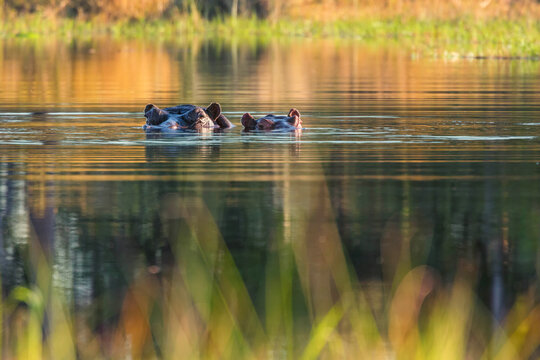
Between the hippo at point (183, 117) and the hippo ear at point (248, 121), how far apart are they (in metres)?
0.31

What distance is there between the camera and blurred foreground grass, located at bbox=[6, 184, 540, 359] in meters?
5.45

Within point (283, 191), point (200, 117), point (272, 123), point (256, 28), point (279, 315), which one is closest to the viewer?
point (279, 315)

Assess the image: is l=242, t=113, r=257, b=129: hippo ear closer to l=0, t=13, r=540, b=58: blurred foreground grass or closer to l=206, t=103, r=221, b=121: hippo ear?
l=206, t=103, r=221, b=121: hippo ear

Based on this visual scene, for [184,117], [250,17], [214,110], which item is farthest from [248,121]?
[250,17]

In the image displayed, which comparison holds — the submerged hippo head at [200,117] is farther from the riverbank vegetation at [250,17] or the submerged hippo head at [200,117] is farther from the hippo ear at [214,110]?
the riverbank vegetation at [250,17]

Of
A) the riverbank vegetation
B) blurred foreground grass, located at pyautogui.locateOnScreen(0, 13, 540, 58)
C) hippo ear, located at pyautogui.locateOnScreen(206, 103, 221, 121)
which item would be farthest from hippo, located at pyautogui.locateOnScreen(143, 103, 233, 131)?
the riverbank vegetation

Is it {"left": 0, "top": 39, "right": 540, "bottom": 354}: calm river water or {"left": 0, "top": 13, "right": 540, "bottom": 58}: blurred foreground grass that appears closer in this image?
{"left": 0, "top": 39, "right": 540, "bottom": 354}: calm river water

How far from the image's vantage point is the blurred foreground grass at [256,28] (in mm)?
39875

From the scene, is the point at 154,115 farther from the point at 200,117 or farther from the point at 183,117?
the point at 200,117

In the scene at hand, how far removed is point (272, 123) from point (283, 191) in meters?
5.05

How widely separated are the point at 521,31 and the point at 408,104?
1742cm

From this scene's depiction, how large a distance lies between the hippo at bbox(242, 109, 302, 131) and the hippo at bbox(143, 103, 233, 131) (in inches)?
14.1

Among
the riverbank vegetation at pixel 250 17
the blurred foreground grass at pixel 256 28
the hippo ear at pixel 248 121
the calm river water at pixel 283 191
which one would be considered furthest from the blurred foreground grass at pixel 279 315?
the riverbank vegetation at pixel 250 17

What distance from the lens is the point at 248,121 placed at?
48.7ft
